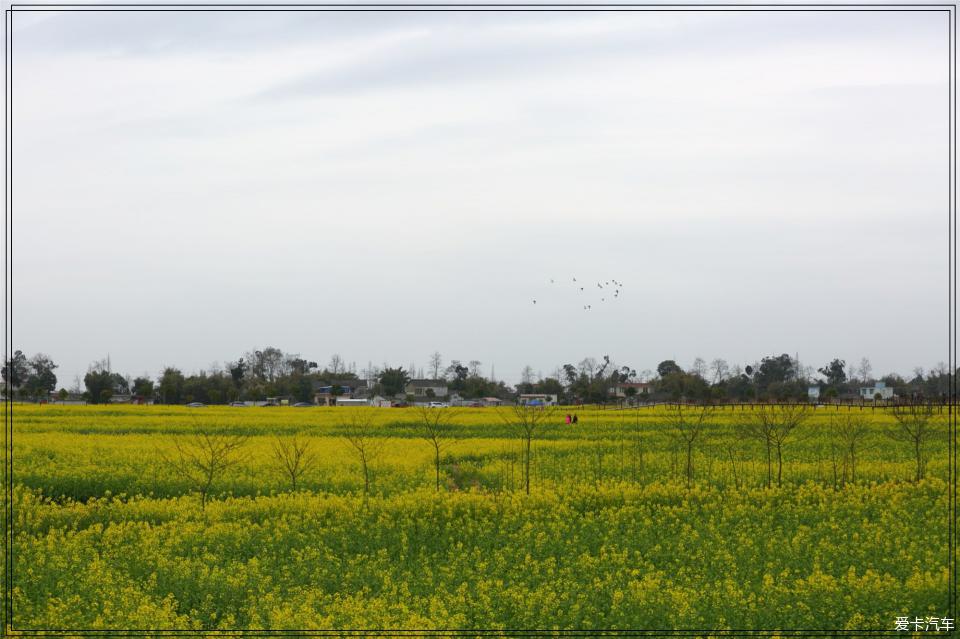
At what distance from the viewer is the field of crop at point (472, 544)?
13.6m

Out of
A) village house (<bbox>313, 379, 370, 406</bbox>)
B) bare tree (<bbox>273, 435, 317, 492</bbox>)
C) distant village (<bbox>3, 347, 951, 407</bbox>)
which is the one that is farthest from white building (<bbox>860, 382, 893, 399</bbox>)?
bare tree (<bbox>273, 435, 317, 492</bbox>)

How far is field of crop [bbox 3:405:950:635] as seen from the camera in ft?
44.6

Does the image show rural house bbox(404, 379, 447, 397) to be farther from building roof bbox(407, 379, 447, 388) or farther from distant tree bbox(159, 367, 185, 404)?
distant tree bbox(159, 367, 185, 404)

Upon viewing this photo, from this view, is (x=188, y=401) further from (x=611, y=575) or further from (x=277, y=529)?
(x=611, y=575)

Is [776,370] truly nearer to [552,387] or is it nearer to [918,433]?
[552,387]

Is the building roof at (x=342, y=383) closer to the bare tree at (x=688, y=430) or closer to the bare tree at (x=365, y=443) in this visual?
the bare tree at (x=365, y=443)

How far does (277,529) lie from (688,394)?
7189 centimetres

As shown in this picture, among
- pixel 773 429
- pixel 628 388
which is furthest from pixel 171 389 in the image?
pixel 773 429

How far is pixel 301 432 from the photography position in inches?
1794

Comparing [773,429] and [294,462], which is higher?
[773,429]

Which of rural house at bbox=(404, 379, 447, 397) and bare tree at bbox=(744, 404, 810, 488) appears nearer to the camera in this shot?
bare tree at bbox=(744, 404, 810, 488)

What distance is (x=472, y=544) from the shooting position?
747 inches

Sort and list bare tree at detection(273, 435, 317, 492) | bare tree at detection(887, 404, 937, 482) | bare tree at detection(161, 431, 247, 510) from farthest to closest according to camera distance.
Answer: bare tree at detection(887, 404, 937, 482) → bare tree at detection(273, 435, 317, 492) → bare tree at detection(161, 431, 247, 510)

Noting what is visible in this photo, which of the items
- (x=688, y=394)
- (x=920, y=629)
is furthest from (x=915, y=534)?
(x=688, y=394)
